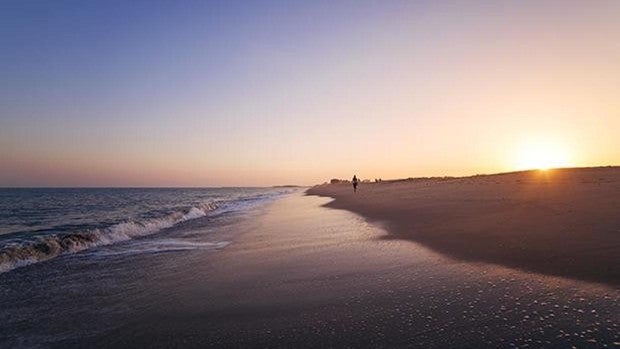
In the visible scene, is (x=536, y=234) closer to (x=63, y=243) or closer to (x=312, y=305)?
(x=312, y=305)

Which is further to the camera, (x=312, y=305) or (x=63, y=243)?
(x=63, y=243)

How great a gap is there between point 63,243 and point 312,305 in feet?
46.7

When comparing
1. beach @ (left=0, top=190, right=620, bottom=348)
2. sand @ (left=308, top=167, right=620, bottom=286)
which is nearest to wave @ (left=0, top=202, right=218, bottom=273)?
beach @ (left=0, top=190, right=620, bottom=348)

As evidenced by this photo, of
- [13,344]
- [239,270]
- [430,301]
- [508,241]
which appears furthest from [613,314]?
[13,344]

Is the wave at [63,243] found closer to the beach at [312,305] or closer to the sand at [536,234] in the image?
the beach at [312,305]

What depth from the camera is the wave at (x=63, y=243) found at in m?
14.4

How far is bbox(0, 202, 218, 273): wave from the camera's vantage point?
14.4 metres

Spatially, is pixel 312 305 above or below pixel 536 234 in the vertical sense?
below

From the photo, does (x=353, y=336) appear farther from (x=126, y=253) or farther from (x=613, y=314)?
(x=126, y=253)

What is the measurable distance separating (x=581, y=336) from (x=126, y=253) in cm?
1442

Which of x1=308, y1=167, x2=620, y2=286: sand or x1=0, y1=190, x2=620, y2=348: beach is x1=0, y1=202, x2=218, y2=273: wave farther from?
x1=308, y1=167, x2=620, y2=286: sand

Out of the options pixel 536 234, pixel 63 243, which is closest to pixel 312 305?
pixel 536 234

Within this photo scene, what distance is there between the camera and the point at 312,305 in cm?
731

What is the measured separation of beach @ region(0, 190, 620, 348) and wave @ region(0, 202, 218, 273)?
9.81 feet
